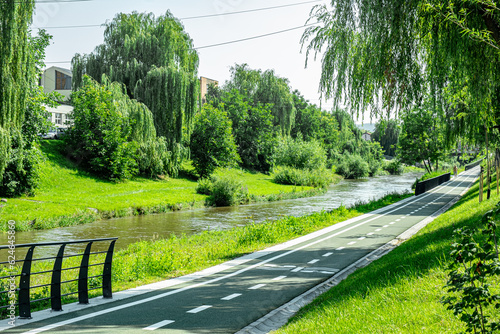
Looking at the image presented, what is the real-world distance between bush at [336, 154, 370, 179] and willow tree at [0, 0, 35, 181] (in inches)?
2393

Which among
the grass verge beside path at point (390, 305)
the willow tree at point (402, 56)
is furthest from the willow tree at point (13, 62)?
the grass verge beside path at point (390, 305)

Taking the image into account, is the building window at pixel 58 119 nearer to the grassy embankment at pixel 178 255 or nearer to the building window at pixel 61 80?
the building window at pixel 61 80

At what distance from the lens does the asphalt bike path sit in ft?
20.0

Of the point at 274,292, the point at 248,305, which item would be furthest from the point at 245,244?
the point at 248,305

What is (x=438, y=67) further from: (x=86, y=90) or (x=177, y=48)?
(x=177, y=48)

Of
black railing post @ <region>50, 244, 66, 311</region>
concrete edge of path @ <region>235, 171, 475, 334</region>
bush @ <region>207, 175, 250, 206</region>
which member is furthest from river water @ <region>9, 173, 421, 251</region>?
black railing post @ <region>50, 244, 66, 311</region>

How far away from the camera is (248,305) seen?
7.54 metres

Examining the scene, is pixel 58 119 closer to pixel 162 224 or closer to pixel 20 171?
pixel 20 171

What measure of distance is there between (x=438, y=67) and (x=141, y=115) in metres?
27.4

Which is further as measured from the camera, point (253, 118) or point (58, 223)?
point (253, 118)

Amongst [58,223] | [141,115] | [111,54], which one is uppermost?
[111,54]

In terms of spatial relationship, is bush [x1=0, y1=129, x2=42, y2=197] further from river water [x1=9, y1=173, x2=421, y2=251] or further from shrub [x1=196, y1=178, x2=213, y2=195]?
shrub [x1=196, y1=178, x2=213, y2=195]

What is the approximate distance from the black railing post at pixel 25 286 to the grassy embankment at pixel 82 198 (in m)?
15.3

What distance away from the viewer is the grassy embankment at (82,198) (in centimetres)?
2128
